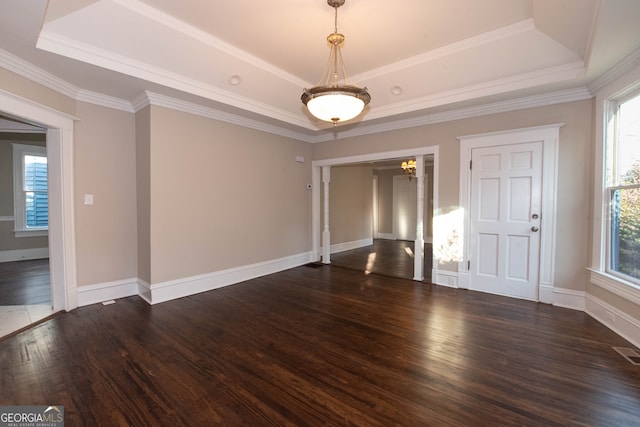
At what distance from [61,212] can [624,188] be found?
6129 mm

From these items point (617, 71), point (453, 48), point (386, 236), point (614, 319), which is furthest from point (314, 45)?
point (386, 236)

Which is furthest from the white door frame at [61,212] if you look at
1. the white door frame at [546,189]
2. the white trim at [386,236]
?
the white trim at [386,236]

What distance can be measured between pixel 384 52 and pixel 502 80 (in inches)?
58.9

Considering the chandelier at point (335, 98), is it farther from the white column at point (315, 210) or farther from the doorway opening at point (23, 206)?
the doorway opening at point (23, 206)

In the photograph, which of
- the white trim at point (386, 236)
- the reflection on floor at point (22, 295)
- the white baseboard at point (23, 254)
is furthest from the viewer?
the white trim at point (386, 236)

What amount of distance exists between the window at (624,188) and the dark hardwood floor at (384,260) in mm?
2286

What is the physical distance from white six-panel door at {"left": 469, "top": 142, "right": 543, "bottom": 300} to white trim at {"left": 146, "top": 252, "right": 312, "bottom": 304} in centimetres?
327

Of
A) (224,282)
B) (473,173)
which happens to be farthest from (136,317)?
(473,173)

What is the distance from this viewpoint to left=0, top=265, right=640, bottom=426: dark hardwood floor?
179cm

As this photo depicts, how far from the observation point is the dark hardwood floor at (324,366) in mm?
1787

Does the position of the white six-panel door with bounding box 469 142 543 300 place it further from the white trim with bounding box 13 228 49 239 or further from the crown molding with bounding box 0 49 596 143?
the white trim with bounding box 13 228 49 239

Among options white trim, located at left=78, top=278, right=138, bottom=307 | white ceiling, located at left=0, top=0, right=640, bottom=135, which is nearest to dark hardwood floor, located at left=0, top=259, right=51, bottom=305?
white trim, located at left=78, top=278, right=138, bottom=307

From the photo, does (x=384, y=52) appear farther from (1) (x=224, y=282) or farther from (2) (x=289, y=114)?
(1) (x=224, y=282)

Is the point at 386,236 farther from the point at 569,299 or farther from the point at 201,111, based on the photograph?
the point at 201,111
